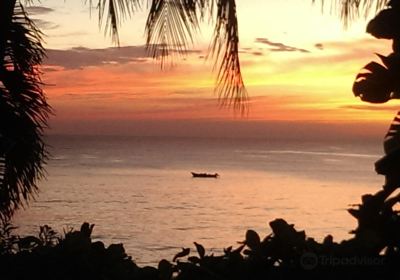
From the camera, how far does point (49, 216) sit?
162ft

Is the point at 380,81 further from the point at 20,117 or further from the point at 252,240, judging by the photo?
the point at 20,117

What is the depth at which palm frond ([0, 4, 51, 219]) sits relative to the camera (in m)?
7.08

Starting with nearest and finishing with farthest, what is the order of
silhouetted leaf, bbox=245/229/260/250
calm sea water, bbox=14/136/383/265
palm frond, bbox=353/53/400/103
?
silhouetted leaf, bbox=245/229/260/250, palm frond, bbox=353/53/400/103, calm sea water, bbox=14/136/383/265

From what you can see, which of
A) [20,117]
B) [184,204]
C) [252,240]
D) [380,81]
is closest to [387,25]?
[380,81]

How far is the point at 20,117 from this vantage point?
284 inches

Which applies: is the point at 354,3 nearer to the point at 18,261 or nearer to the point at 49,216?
the point at 18,261

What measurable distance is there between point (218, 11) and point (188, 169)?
343 ft

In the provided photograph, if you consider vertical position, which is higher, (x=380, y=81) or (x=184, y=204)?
(x=380, y=81)

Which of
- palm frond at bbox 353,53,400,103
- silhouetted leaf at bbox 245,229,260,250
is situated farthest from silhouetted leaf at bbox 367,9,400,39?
silhouetted leaf at bbox 245,229,260,250

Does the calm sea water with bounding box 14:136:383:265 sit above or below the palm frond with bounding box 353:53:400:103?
below

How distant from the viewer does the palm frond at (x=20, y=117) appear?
708 centimetres

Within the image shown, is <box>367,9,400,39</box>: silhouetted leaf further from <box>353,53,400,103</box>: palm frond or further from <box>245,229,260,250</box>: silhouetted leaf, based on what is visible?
<box>245,229,260,250</box>: silhouetted leaf

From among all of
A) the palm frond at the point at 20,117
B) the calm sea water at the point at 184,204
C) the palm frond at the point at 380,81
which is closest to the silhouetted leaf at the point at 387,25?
the palm frond at the point at 380,81

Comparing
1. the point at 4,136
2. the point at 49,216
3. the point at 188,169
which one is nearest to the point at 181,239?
the point at 49,216
